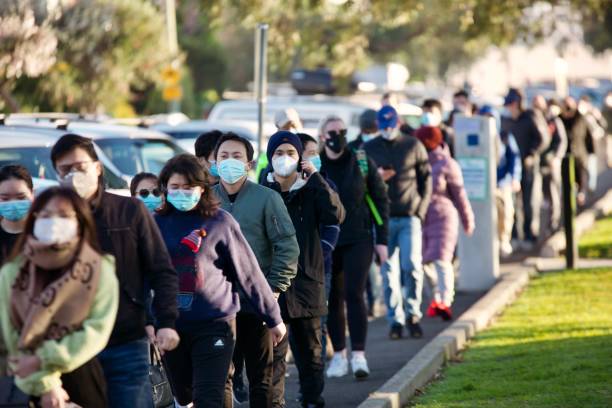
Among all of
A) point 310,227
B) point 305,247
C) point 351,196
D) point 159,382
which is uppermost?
point 351,196

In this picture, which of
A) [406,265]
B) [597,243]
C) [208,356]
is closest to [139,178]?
[208,356]

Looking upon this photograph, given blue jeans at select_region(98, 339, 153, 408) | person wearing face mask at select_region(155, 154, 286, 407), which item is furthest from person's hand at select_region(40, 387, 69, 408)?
person wearing face mask at select_region(155, 154, 286, 407)

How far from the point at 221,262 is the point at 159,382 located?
48.1 inches

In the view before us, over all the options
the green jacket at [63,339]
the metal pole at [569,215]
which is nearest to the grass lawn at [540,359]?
the metal pole at [569,215]

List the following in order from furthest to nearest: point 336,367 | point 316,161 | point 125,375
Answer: point 336,367 → point 316,161 → point 125,375

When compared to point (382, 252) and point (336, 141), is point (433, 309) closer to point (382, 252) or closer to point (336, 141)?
point (382, 252)

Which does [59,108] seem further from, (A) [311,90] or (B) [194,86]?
(B) [194,86]

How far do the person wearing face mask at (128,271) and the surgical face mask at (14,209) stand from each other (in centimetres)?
30

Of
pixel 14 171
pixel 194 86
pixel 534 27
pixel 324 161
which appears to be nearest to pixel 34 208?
pixel 14 171

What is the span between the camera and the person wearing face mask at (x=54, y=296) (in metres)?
6.00

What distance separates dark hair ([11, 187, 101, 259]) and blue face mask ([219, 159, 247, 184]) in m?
2.70

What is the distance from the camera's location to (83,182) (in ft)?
22.4

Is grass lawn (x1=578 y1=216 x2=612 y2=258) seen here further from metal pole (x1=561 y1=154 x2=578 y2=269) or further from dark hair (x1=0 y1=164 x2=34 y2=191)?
dark hair (x1=0 y1=164 x2=34 y2=191)

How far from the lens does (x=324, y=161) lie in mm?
11805
